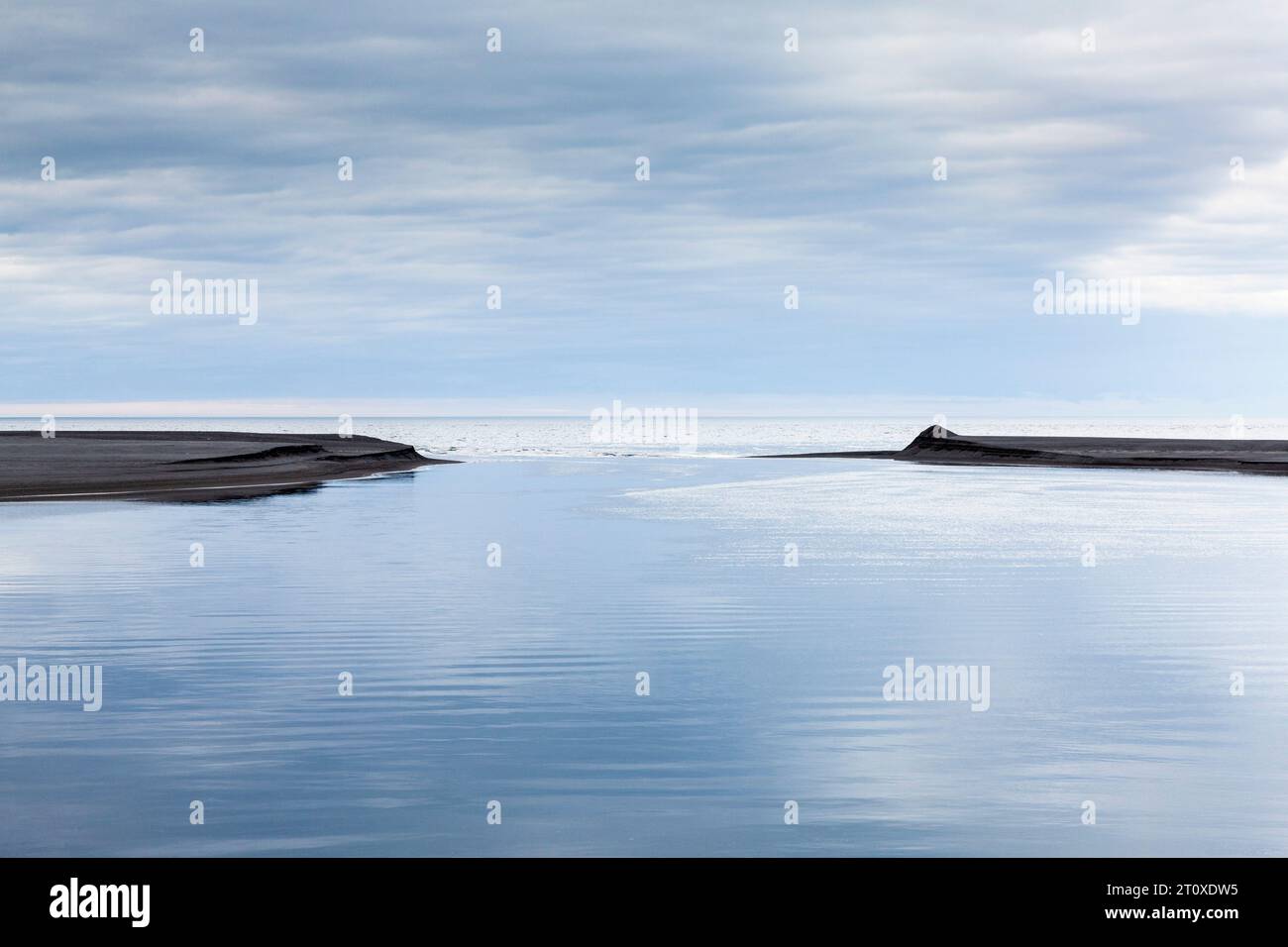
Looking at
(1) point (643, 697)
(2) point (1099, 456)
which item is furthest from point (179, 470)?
(2) point (1099, 456)

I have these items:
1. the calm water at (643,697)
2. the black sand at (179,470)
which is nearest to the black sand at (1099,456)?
the black sand at (179,470)

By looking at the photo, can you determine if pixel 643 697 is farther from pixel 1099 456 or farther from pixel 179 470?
pixel 1099 456

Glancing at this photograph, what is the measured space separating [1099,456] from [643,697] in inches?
4222

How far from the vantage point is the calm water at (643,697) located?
1097 centimetres

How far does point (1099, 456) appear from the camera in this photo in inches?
4594

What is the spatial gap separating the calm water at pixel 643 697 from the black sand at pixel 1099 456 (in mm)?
66954

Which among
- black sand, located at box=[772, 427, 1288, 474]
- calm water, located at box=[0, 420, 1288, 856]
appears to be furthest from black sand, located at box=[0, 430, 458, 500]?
black sand, located at box=[772, 427, 1288, 474]

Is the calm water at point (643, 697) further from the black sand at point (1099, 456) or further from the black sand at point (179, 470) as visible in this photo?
the black sand at point (1099, 456)

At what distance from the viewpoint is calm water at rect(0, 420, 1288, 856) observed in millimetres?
10969

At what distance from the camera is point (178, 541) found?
37125 mm
